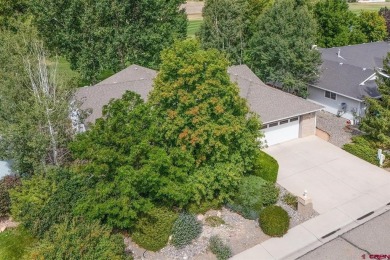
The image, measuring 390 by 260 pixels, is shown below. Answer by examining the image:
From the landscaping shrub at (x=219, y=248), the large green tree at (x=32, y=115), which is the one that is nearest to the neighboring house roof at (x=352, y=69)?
the landscaping shrub at (x=219, y=248)

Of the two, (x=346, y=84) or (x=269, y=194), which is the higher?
(x=346, y=84)

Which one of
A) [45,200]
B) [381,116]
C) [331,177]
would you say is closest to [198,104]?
[45,200]

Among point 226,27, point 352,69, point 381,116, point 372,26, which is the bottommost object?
point 381,116

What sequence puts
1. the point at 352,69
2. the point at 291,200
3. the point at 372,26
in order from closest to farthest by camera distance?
the point at 291,200, the point at 352,69, the point at 372,26

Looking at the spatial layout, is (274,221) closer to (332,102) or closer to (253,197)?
(253,197)

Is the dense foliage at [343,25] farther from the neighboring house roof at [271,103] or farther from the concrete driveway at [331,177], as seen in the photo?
the concrete driveway at [331,177]

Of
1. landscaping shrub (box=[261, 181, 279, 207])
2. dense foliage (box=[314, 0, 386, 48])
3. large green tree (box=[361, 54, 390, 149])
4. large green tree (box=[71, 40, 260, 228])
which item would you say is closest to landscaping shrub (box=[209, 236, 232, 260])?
large green tree (box=[71, 40, 260, 228])

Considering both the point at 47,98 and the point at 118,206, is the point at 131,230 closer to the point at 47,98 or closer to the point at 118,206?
the point at 118,206
